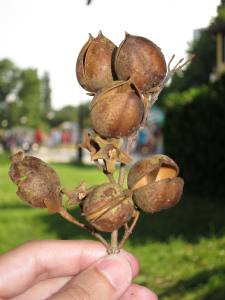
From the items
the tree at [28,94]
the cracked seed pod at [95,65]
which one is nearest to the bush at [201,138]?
the cracked seed pod at [95,65]

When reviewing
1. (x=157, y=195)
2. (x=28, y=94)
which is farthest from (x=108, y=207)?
(x=28, y=94)

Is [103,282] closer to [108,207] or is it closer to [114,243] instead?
[114,243]

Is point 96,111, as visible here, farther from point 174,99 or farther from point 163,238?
point 174,99

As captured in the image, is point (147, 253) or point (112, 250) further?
point (147, 253)

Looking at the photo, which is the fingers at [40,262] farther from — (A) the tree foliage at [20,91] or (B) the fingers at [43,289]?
(A) the tree foliage at [20,91]

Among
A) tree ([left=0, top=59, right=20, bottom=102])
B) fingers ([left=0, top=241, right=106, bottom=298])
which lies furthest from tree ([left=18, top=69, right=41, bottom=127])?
fingers ([left=0, top=241, right=106, bottom=298])

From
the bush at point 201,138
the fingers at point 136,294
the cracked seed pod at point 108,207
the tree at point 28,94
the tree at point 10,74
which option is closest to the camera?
the cracked seed pod at point 108,207

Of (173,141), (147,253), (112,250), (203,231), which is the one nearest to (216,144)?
(173,141)
